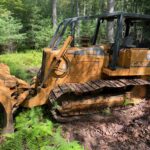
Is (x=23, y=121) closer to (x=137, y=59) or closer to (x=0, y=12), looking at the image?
(x=137, y=59)

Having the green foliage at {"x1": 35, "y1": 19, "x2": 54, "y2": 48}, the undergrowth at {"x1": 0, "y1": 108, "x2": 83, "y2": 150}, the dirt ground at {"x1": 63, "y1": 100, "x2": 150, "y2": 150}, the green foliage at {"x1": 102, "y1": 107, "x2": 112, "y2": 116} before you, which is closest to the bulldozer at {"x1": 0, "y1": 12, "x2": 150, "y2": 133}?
the green foliage at {"x1": 102, "y1": 107, "x2": 112, "y2": 116}

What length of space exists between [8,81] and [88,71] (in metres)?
1.96

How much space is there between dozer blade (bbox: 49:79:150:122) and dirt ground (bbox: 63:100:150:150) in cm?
23

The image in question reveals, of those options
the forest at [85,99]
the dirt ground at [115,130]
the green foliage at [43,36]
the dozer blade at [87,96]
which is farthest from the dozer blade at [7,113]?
the green foliage at [43,36]

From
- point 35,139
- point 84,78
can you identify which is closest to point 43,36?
point 84,78

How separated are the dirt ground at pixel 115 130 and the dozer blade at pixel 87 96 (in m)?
0.23

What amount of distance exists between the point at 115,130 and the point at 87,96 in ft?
3.54

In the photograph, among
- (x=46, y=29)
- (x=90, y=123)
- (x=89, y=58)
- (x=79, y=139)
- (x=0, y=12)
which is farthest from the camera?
(x=46, y=29)

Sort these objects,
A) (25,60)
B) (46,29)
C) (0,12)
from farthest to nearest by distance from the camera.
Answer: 1. (46,29)
2. (0,12)
3. (25,60)

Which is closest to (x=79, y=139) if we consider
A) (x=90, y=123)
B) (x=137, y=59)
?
(x=90, y=123)

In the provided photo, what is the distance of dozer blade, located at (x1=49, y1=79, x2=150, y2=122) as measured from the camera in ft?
18.7

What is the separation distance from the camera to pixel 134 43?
6.95 metres

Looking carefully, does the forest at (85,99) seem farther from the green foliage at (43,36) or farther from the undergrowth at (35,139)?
the green foliage at (43,36)

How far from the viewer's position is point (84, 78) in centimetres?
628
